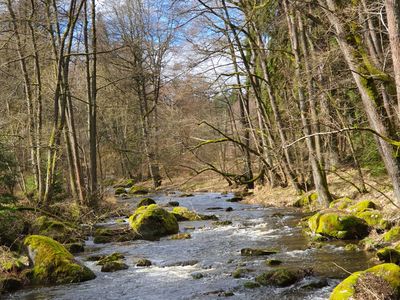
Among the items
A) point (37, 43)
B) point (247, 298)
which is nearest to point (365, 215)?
point (247, 298)

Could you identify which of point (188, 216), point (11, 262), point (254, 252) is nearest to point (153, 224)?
point (188, 216)

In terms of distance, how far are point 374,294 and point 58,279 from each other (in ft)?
21.3

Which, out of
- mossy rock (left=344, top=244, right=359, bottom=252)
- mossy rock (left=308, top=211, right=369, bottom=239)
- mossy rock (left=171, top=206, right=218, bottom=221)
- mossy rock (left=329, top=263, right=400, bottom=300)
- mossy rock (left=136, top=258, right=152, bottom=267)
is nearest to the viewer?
mossy rock (left=329, top=263, right=400, bottom=300)

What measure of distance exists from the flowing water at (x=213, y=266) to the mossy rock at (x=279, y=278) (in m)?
0.16

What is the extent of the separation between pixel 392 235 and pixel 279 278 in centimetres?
325

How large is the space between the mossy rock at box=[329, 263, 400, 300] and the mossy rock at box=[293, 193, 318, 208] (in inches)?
408

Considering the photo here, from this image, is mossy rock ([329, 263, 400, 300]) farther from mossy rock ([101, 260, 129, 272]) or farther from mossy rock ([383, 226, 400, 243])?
mossy rock ([101, 260, 129, 272])

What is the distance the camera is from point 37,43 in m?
18.9

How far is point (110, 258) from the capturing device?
37.2 ft

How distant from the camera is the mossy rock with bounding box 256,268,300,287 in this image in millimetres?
8383

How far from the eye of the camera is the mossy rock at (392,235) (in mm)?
9852

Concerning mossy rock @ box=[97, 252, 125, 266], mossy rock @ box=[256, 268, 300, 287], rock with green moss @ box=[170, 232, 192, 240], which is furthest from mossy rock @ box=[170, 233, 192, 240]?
mossy rock @ box=[256, 268, 300, 287]

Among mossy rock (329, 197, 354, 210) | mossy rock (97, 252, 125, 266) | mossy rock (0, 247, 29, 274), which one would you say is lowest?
mossy rock (97, 252, 125, 266)

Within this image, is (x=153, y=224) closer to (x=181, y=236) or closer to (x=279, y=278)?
(x=181, y=236)
